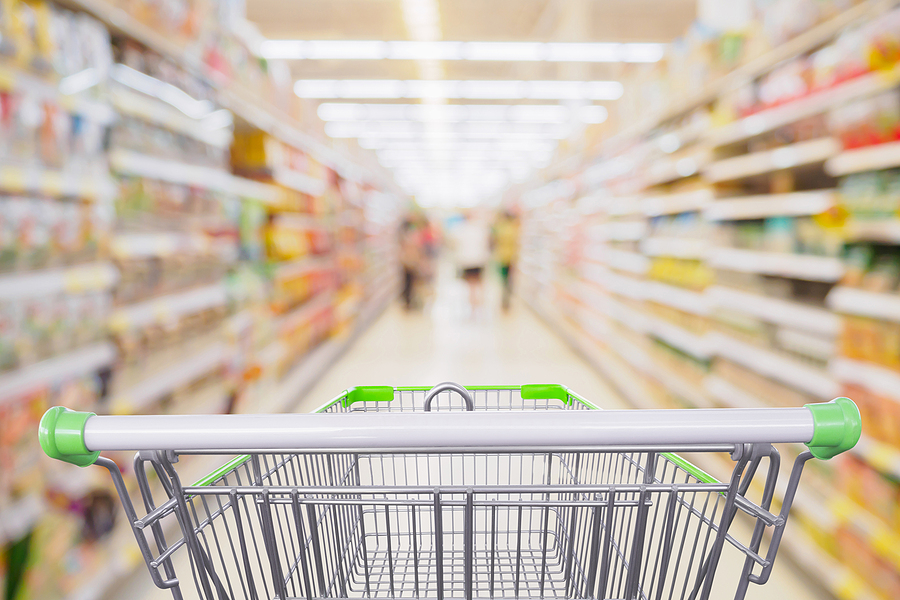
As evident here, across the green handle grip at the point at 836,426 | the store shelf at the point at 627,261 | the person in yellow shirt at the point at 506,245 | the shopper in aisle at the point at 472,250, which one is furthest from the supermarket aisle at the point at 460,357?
the green handle grip at the point at 836,426

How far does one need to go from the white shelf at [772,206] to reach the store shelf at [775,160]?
0.13 meters

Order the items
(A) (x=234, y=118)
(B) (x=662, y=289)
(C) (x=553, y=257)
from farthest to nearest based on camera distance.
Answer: (C) (x=553, y=257)
(B) (x=662, y=289)
(A) (x=234, y=118)

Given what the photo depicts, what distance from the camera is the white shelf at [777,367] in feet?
6.86

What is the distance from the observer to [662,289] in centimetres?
383

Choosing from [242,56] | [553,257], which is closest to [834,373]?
[242,56]

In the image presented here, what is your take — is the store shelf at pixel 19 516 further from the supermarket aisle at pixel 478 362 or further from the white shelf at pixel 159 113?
the supermarket aisle at pixel 478 362

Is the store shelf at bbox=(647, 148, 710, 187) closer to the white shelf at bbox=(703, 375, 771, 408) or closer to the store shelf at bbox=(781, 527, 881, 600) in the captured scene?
the white shelf at bbox=(703, 375, 771, 408)

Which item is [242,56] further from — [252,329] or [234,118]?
[252,329]

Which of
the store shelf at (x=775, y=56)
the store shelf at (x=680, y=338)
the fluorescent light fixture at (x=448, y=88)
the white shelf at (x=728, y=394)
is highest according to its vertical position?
the fluorescent light fixture at (x=448, y=88)

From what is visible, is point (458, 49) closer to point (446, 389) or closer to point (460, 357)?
point (460, 357)

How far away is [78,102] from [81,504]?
138cm

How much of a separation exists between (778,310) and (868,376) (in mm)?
608

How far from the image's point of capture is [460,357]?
223 inches

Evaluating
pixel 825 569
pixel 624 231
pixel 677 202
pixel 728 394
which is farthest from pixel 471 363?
pixel 825 569
